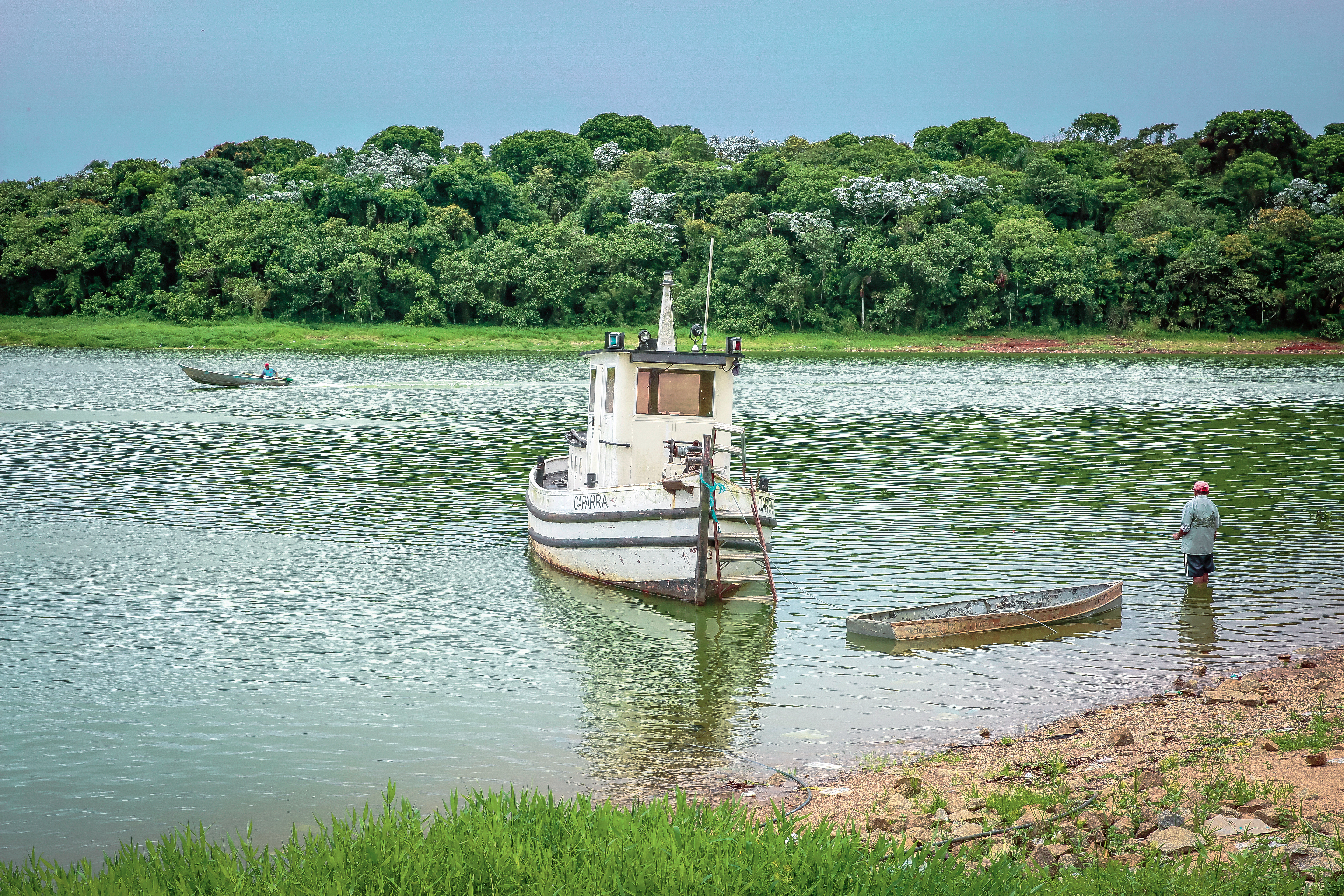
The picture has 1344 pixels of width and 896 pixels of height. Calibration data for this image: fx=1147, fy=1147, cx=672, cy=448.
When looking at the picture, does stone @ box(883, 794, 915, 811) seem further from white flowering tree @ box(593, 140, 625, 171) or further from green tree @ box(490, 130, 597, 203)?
white flowering tree @ box(593, 140, 625, 171)

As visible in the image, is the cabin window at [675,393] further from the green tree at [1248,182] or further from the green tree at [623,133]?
the green tree at [623,133]

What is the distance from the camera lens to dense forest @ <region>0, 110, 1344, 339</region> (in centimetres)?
10400

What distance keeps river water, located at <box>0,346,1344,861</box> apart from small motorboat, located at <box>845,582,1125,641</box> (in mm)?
242

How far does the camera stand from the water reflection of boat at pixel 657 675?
11.0 meters

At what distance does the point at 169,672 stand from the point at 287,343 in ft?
300

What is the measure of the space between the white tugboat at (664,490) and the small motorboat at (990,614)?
2474 mm

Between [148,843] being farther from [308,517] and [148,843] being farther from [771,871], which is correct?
[308,517]

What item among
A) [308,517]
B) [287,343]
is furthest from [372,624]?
[287,343]

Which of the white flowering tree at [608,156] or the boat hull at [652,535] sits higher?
the white flowering tree at [608,156]

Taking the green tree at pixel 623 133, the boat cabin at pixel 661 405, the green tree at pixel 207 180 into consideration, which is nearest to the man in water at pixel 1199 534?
the boat cabin at pixel 661 405

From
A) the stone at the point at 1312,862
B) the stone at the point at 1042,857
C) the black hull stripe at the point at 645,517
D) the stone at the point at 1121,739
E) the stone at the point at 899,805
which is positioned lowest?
the stone at the point at 899,805

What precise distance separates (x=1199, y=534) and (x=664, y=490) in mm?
8248

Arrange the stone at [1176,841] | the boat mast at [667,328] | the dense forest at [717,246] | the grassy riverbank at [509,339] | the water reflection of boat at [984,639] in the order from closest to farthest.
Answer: the stone at [1176,841], the water reflection of boat at [984,639], the boat mast at [667,328], the grassy riverbank at [509,339], the dense forest at [717,246]

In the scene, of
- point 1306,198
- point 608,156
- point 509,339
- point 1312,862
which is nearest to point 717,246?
point 509,339
